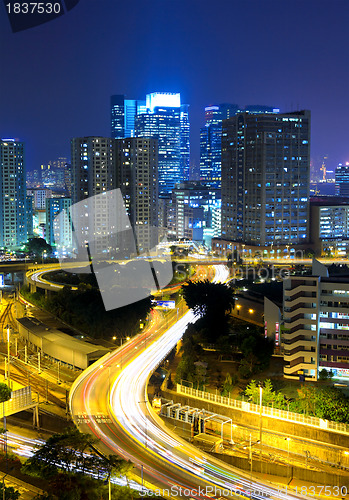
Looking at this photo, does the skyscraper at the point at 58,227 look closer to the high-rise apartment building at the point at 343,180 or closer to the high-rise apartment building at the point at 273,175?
the high-rise apartment building at the point at 273,175

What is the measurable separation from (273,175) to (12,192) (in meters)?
13.5

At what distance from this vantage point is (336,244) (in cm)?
2634

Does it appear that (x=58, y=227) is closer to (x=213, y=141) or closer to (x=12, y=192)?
(x=12, y=192)

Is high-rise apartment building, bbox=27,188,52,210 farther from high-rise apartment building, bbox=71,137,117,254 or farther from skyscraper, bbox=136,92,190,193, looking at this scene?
high-rise apartment building, bbox=71,137,117,254

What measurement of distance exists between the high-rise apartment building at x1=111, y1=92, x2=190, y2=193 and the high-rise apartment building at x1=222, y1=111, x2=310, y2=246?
21.8m

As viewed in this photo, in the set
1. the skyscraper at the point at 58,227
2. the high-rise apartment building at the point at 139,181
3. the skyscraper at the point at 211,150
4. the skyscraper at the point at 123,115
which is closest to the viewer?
the high-rise apartment building at the point at 139,181

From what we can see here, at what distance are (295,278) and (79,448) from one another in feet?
16.7

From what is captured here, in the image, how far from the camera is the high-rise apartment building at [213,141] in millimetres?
48500

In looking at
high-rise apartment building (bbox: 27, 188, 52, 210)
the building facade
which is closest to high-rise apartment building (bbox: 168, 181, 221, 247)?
the building facade

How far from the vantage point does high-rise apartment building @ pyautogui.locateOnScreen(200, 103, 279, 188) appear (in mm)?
48500

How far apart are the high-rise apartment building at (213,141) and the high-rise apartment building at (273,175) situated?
20.0 meters

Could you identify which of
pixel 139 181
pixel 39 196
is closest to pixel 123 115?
pixel 39 196

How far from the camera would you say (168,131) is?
163ft

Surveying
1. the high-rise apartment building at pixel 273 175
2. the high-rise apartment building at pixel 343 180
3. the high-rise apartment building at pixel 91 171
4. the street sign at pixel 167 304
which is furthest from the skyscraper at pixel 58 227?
the high-rise apartment building at pixel 343 180
